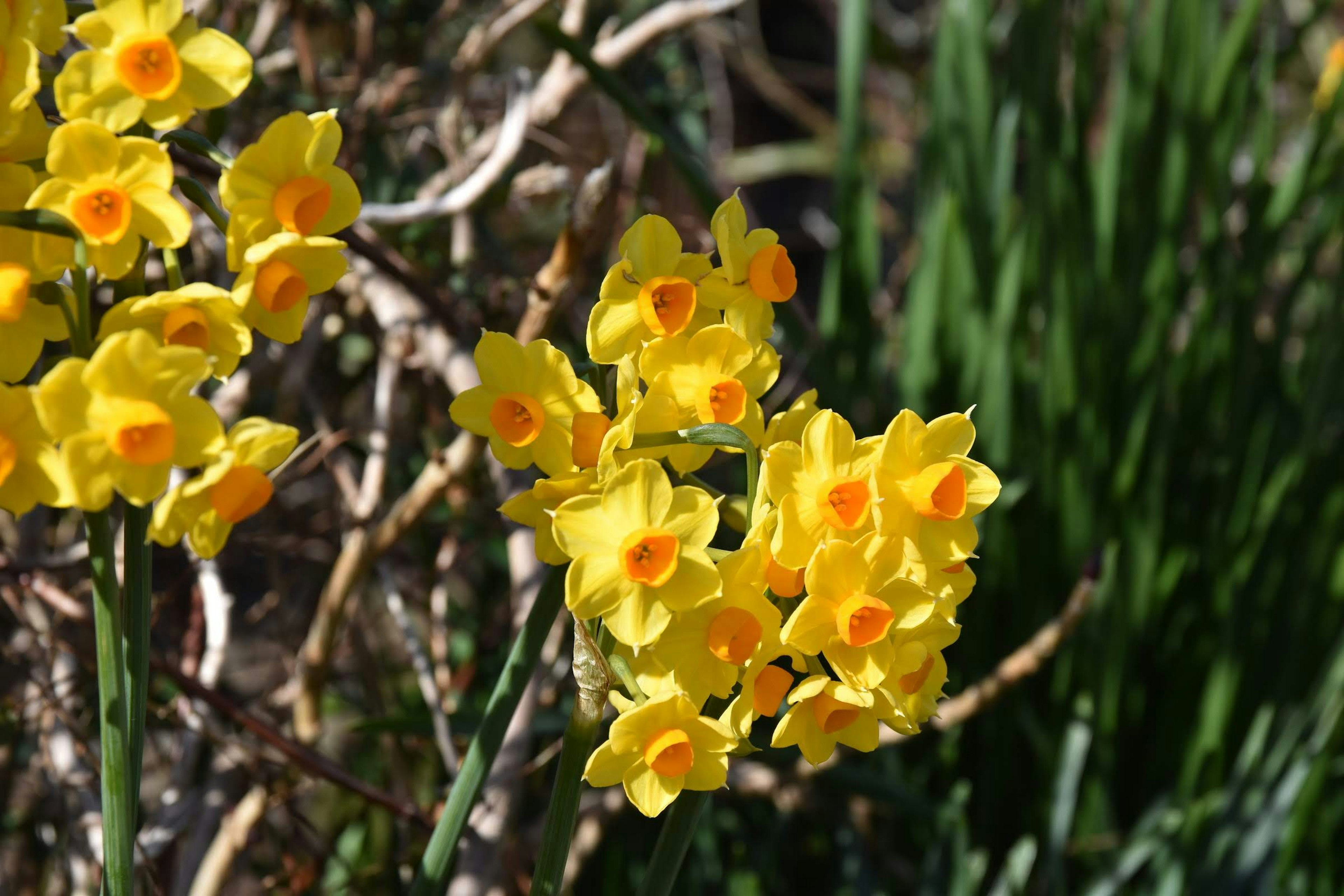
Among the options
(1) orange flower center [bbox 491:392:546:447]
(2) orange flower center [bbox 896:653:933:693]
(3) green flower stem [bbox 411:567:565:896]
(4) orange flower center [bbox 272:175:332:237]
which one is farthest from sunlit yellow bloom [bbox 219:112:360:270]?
(2) orange flower center [bbox 896:653:933:693]

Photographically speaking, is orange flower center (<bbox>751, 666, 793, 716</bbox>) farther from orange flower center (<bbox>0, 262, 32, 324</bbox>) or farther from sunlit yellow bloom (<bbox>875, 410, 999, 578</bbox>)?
orange flower center (<bbox>0, 262, 32, 324</bbox>)

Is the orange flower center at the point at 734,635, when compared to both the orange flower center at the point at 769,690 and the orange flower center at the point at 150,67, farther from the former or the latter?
the orange flower center at the point at 150,67

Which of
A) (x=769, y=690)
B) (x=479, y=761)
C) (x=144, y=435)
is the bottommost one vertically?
(x=479, y=761)

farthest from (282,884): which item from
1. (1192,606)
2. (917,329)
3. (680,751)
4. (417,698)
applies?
(1192,606)

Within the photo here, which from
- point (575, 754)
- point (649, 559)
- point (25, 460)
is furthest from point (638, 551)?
point (25, 460)

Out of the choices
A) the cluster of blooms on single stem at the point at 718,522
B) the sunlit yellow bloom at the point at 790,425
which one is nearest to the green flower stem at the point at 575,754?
the cluster of blooms on single stem at the point at 718,522

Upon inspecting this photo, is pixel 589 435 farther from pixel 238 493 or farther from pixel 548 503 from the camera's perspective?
pixel 238 493
